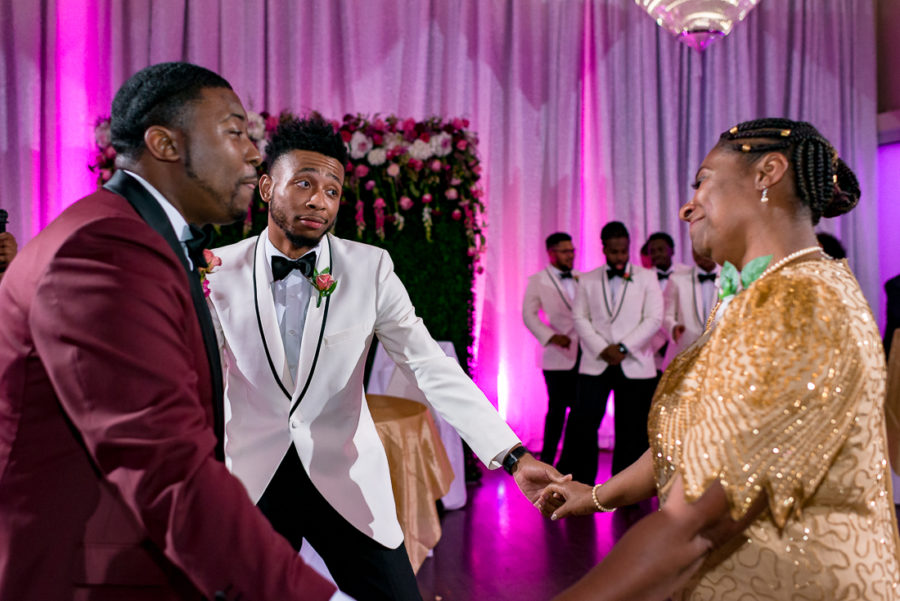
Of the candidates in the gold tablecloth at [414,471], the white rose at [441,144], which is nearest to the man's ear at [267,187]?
the gold tablecloth at [414,471]

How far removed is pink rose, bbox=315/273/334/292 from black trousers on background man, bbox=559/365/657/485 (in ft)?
13.0

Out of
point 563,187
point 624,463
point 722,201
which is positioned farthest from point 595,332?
point 722,201

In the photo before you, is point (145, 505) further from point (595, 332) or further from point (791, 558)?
point (595, 332)

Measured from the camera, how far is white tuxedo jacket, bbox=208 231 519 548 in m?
2.33

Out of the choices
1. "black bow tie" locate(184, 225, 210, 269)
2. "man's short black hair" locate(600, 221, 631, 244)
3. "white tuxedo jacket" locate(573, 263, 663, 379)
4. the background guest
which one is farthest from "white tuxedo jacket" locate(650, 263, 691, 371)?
"black bow tie" locate(184, 225, 210, 269)

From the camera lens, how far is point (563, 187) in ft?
27.3

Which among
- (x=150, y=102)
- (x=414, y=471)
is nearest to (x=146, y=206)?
(x=150, y=102)

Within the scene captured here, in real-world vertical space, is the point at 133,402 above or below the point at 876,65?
below

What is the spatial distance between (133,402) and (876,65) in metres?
9.75

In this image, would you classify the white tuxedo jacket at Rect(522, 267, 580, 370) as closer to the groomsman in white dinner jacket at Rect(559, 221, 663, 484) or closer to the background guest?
the groomsman in white dinner jacket at Rect(559, 221, 663, 484)

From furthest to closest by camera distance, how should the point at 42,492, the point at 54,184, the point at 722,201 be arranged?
the point at 54,184 → the point at 722,201 → the point at 42,492

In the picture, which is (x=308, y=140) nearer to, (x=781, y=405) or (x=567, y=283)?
(x=781, y=405)

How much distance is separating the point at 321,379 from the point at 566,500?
84 cm

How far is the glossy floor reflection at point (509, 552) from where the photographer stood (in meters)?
3.92
